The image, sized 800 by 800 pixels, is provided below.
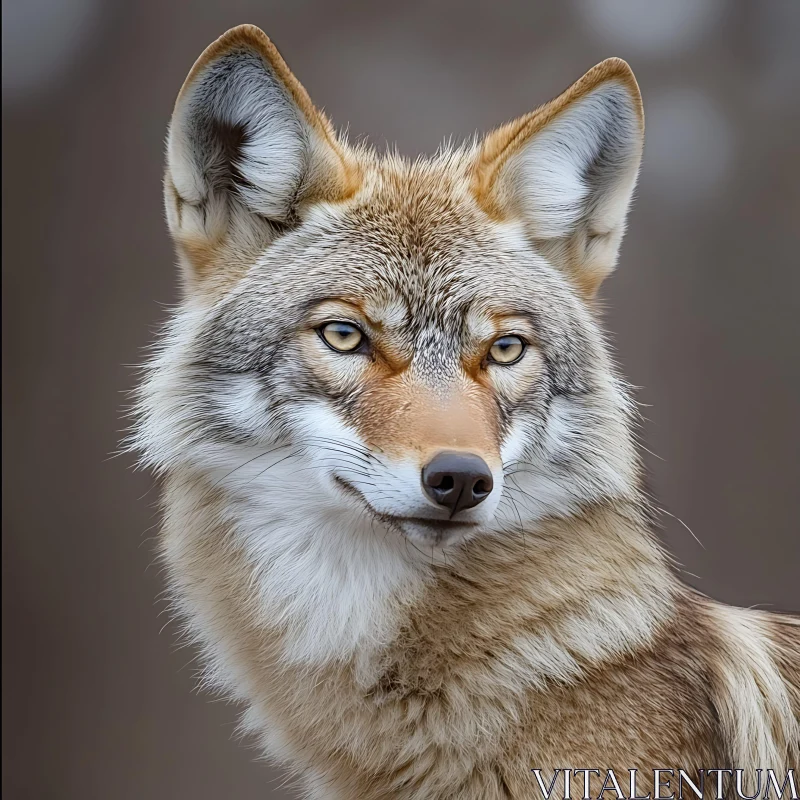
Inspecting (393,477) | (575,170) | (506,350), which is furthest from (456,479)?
(575,170)

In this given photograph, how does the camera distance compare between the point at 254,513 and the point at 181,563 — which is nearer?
the point at 254,513

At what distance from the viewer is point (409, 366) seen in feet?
4.70

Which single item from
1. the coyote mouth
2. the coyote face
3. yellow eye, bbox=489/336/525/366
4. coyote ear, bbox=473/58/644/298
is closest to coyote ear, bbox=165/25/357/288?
the coyote face

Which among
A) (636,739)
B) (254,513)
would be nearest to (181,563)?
(254,513)

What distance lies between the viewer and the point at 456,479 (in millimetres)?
1229

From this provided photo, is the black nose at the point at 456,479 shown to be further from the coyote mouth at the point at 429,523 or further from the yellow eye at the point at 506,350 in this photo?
the yellow eye at the point at 506,350

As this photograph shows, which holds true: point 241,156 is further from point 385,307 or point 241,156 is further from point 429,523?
point 429,523

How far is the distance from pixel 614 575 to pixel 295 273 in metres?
0.75

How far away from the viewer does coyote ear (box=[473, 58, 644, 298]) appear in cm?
161

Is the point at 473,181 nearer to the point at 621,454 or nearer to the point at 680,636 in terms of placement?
the point at 621,454

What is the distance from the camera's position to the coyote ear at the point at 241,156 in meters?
1.53

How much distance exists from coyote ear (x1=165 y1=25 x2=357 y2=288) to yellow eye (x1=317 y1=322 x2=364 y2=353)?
11.3 inches

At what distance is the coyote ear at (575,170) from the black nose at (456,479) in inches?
23.8

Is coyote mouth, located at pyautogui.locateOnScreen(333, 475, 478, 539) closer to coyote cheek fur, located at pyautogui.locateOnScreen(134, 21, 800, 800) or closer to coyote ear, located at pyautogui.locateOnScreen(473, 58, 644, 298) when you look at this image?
coyote cheek fur, located at pyautogui.locateOnScreen(134, 21, 800, 800)
